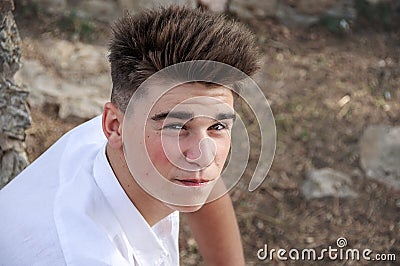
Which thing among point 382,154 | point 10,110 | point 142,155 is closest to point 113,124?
point 142,155

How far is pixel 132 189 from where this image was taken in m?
1.59

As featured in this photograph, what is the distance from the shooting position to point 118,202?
1.57 m

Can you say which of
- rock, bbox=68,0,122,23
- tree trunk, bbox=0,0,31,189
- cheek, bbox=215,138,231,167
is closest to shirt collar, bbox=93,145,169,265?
cheek, bbox=215,138,231,167

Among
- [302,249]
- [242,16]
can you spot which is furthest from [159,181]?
[242,16]

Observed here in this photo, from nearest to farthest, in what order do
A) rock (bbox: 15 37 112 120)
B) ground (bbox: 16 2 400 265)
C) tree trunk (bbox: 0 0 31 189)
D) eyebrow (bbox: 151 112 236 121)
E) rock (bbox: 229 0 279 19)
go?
eyebrow (bbox: 151 112 236 121) < tree trunk (bbox: 0 0 31 189) < ground (bbox: 16 2 400 265) < rock (bbox: 15 37 112 120) < rock (bbox: 229 0 279 19)

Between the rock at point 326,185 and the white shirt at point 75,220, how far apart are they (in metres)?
1.33

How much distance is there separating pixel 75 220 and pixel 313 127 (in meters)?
1.96

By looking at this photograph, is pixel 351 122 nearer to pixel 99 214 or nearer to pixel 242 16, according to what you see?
pixel 242 16

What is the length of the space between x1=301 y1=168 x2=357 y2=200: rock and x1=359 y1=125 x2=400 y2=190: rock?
12cm

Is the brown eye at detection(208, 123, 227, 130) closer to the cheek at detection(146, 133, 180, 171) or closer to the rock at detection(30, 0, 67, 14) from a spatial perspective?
the cheek at detection(146, 133, 180, 171)

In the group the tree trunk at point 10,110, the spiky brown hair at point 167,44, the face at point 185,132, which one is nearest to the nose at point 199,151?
the face at point 185,132

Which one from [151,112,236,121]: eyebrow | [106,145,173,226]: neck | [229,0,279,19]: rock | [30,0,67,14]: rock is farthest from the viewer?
[229,0,279,19]: rock

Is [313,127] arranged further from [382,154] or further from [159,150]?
[159,150]

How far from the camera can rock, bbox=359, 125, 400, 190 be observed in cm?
304
